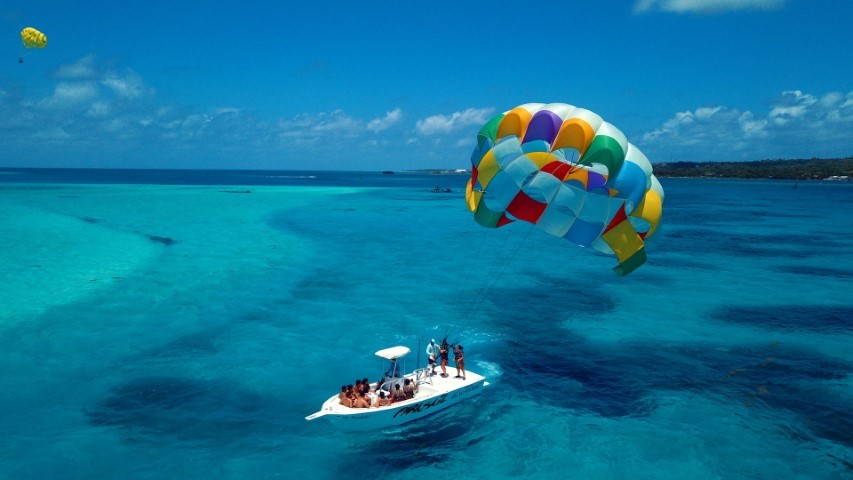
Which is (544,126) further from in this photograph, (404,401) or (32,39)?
(32,39)

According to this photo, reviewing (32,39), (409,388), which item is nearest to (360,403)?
(409,388)

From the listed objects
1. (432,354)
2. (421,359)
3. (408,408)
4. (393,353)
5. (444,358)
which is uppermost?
(393,353)

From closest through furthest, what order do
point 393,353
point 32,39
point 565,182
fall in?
point 393,353 → point 565,182 → point 32,39

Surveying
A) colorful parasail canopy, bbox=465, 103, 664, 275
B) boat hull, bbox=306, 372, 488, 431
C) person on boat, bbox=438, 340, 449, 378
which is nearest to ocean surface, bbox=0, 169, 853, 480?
boat hull, bbox=306, 372, 488, 431

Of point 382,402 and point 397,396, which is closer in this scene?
point 382,402

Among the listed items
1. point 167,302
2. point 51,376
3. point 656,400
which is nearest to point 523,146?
point 656,400

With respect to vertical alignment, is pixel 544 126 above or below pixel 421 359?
above

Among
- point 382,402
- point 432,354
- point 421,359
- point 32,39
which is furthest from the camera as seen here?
point 32,39
